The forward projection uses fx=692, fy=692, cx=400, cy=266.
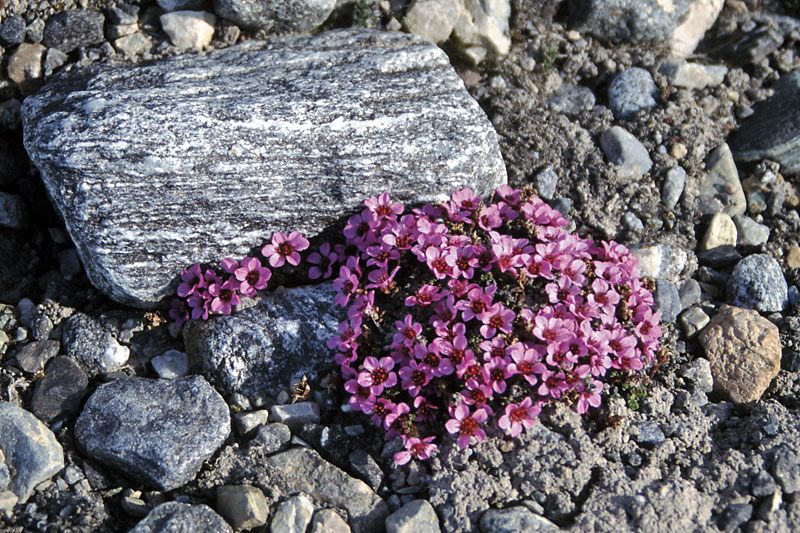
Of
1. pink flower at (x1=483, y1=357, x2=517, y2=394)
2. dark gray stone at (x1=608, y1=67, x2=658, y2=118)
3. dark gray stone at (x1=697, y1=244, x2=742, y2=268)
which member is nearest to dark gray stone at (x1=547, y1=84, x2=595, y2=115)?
dark gray stone at (x1=608, y1=67, x2=658, y2=118)

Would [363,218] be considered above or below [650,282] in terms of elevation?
above

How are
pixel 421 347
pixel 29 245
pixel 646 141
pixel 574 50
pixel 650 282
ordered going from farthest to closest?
1. pixel 574 50
2. pixel 646 141
3. pixel 29 245
4. pixel 650 282
5. pixel 421 347

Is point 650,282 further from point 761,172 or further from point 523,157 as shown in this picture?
point 761,172

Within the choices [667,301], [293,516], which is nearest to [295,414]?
[293,516]

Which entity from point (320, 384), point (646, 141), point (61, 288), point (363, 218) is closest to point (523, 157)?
point (646, 141)

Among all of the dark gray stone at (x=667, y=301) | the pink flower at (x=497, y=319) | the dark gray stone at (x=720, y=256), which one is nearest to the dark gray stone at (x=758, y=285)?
the dark gray stone at (x=720, y=256)

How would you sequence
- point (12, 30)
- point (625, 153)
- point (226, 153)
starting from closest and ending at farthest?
point (226, 153)
point (12, 30)
point (625, 153)

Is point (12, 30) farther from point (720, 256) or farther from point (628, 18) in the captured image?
point (720, 256)
